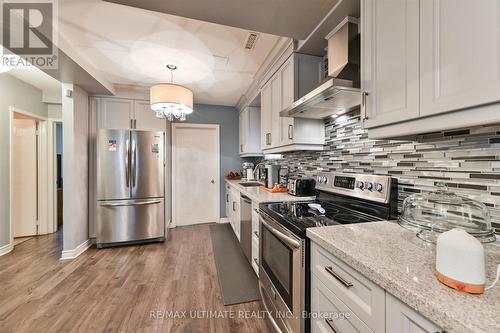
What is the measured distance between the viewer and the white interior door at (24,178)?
3342 millimetres

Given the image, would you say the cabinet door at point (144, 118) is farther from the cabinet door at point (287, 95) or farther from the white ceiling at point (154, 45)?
the cabinet door at point (287, 95)

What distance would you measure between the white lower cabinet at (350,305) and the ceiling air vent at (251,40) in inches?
75.7

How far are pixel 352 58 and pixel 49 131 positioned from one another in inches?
188

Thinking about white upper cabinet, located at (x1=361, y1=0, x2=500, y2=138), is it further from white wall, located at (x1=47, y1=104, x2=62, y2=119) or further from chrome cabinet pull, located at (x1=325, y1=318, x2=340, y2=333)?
white wall, located at (x1=47, y1=104, x2=62, y2=119)

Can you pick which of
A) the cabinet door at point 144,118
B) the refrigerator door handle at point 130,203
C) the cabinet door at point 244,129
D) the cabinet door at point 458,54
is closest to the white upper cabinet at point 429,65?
the cabinet door at point 458,54

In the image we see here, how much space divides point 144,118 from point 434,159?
3822 mm

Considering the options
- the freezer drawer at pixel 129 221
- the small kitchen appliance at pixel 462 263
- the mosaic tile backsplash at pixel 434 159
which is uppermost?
the mosaic tile backsplash at pixel 434 159

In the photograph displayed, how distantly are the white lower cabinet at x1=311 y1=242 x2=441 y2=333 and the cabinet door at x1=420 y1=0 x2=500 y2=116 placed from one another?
696mm

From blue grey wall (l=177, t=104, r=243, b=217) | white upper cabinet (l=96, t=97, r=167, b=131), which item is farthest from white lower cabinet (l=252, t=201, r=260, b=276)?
white upper cabinet (l=96, t=97, r=167, b=131)

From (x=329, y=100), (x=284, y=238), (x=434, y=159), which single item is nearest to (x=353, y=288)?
(x=284, y=238)

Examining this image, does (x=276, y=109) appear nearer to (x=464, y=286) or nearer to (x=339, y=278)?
(x=339, y=278)

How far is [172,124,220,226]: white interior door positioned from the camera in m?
4.07

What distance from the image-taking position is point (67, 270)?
240cm

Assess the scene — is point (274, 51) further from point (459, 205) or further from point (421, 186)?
point (459, 205)
